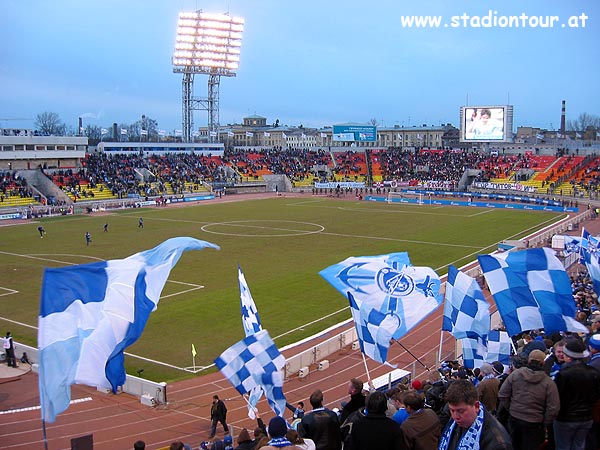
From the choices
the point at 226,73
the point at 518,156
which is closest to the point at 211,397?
the point at 226,73

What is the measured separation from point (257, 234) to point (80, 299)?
36.4 m

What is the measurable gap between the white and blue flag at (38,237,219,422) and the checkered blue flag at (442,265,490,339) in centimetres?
613

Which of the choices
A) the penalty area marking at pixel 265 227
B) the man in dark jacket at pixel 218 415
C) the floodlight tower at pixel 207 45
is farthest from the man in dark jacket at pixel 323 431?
the floodlight tower at pixel 207 45

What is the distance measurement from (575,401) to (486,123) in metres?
91.5

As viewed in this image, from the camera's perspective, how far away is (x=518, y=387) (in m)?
→ 6.31

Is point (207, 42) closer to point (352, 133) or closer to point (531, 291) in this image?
point (352, 133)

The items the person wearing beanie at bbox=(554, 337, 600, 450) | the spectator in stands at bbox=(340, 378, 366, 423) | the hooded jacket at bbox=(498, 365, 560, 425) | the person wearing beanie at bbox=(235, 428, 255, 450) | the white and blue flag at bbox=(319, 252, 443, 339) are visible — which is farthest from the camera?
the white and blue flag at bbox=(319, 252, 443, 339)

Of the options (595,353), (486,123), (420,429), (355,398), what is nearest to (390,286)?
(355,398)

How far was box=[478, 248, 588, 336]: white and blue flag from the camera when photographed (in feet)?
37.9

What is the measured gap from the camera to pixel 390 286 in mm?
13047

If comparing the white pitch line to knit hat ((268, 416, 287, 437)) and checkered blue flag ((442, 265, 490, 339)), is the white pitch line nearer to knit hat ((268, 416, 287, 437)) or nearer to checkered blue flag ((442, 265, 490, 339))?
checkered blue flag ((442, 265, 490, 339))

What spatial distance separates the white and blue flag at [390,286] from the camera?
42.1ft

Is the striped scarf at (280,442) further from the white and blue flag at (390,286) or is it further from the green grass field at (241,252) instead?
the green grass field at (241,252)

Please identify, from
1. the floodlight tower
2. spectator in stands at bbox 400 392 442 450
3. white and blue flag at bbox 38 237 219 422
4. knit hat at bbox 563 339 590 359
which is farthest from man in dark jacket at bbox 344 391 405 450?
the floodlight tower
